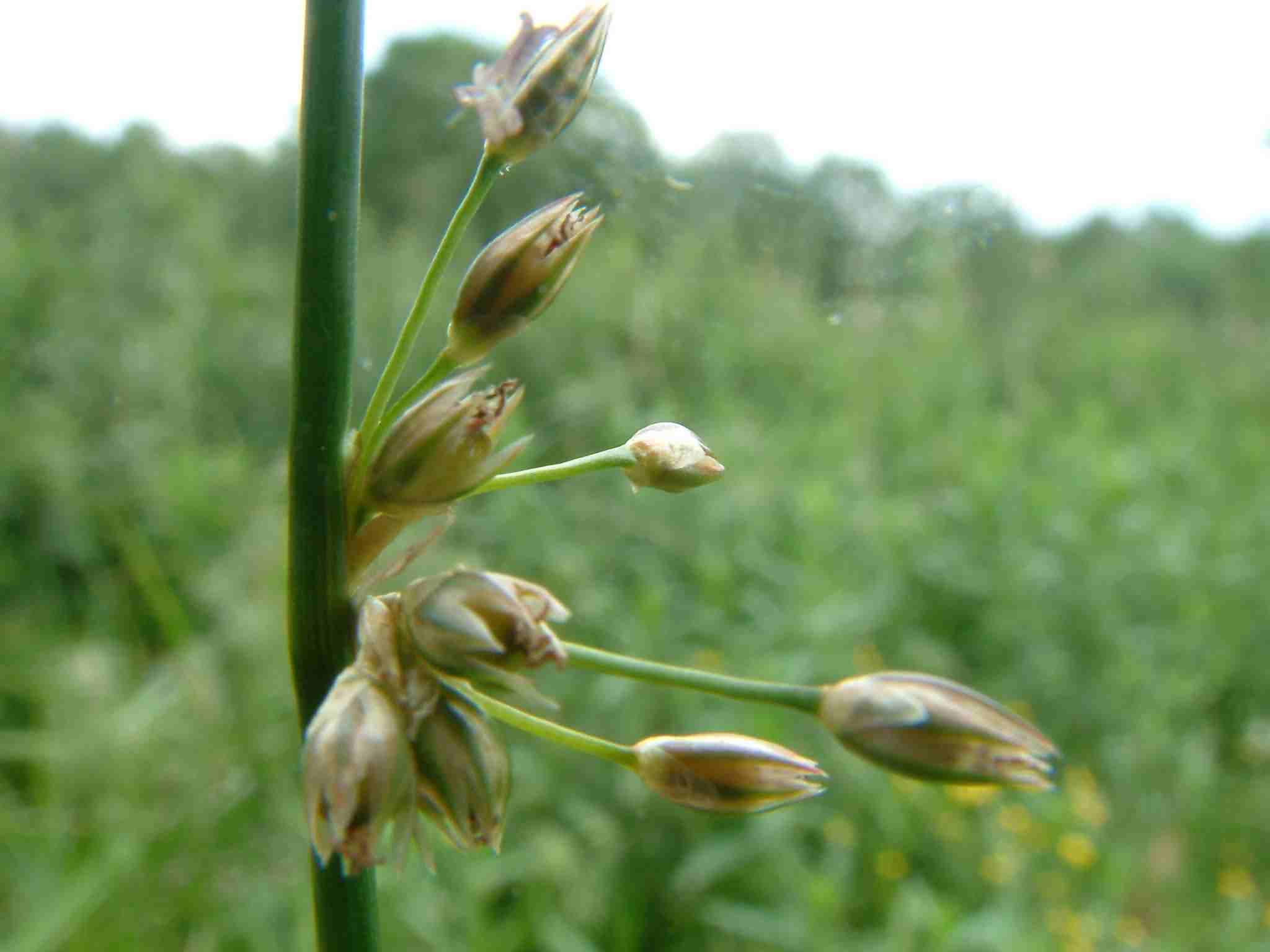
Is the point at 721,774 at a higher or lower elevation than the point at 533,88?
lower

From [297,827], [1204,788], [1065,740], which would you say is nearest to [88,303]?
[297,827]

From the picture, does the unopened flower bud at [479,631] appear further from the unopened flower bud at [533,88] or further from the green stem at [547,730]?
the unopened flower bud at [533,88]

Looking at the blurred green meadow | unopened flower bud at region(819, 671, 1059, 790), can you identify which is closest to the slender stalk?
unopened flower bud at region(819, 671, 1059, 790)

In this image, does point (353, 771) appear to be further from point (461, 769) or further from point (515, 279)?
point (515, 279)

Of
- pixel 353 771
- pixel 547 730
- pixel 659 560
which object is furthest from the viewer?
pixel 659 560

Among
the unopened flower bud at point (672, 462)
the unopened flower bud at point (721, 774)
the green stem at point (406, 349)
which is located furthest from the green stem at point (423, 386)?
the unopened flower bud at point (721, 774)

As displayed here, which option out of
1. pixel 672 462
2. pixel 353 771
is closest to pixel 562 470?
pixel 672 462

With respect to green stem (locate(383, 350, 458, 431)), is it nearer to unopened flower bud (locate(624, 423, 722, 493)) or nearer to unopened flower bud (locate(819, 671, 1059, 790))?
unopened flower bud (locate(624, 423, 722, 493))
